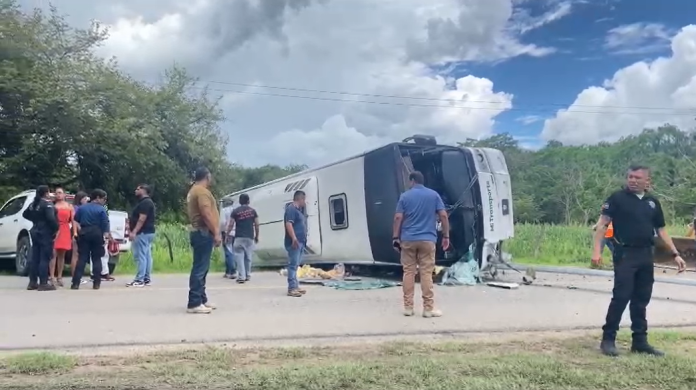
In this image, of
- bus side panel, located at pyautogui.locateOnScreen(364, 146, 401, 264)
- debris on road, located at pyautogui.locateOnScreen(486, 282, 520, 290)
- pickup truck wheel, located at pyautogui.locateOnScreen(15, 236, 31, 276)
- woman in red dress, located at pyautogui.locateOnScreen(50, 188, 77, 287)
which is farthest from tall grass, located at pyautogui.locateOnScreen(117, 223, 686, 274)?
debris on road, located at pyautogui.locateOnScreen(486, 282, 520, 290)

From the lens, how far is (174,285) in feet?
42.2

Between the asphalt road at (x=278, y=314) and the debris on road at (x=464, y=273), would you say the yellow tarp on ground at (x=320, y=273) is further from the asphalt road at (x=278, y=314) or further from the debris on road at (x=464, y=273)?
Result: the debris on road at (x=464, y=273)

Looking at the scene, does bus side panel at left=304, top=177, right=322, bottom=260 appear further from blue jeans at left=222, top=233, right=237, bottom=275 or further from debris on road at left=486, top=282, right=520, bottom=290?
debris on road at left=486, top=282, right=520, bottom=290

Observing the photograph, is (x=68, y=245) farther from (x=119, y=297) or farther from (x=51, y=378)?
(x=51, y=378)

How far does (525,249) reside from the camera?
2283cm

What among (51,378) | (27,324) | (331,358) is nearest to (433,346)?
(331,358)

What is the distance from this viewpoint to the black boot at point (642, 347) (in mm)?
6328

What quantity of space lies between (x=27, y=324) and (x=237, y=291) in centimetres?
415

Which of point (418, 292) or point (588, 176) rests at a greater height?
point (588, 176)

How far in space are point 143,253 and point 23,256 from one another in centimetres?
372

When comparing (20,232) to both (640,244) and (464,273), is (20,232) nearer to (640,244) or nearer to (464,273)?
(464,273)

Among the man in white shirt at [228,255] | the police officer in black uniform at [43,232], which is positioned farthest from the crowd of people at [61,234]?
the man in white shirt at [228,255]

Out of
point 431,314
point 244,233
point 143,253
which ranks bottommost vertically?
point 431,314

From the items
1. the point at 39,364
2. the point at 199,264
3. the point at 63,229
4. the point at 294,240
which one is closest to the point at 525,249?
the point at 294,240
